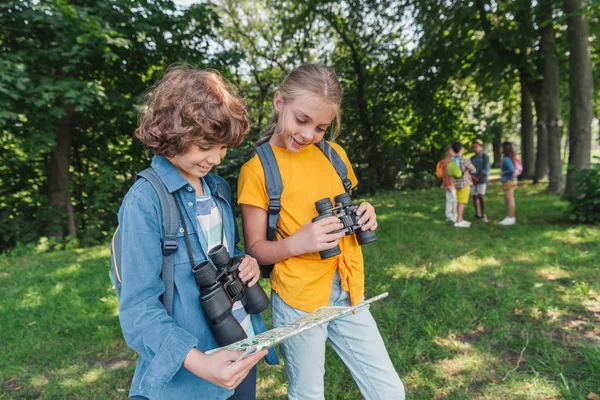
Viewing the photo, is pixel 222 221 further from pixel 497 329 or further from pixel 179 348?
pixel 497 329

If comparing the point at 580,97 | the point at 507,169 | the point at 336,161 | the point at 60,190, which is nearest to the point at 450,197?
the point at 507,169

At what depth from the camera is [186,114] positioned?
121cm

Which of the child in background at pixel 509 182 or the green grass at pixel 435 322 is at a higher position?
the child in background at pixel 509 182

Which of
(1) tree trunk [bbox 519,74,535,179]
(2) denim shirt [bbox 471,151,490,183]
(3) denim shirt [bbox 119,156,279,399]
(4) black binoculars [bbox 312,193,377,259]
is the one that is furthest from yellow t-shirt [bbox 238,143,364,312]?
(1) tree trunk [bbox 519,74,535,179]

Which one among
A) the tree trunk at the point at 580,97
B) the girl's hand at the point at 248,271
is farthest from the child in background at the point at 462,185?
the girl's hand at the point at 248,271

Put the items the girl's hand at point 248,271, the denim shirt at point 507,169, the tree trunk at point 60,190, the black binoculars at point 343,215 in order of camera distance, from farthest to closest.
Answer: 1. the tree trunk at point 60,190
2. the denim shirt at point 507,169
3. the black binoculars at point 343,215
4. the girl's hand at point 248,271

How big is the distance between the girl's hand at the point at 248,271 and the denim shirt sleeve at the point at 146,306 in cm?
28

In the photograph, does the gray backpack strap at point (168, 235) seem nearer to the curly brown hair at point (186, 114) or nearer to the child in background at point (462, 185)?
the curly brown hair at point (186, 114)

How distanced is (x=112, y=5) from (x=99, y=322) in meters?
5.23

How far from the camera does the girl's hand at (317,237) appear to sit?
4.72 ft

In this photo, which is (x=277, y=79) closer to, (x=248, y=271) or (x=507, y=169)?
(x=507, y=169)

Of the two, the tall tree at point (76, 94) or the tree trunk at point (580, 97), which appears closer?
the tall tree at point (76, 94)

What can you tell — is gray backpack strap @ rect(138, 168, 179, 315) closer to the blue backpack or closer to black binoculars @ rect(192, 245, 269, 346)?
black binoculars @ rect(192, 245, 269, 346)

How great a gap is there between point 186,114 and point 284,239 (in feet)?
2.00
